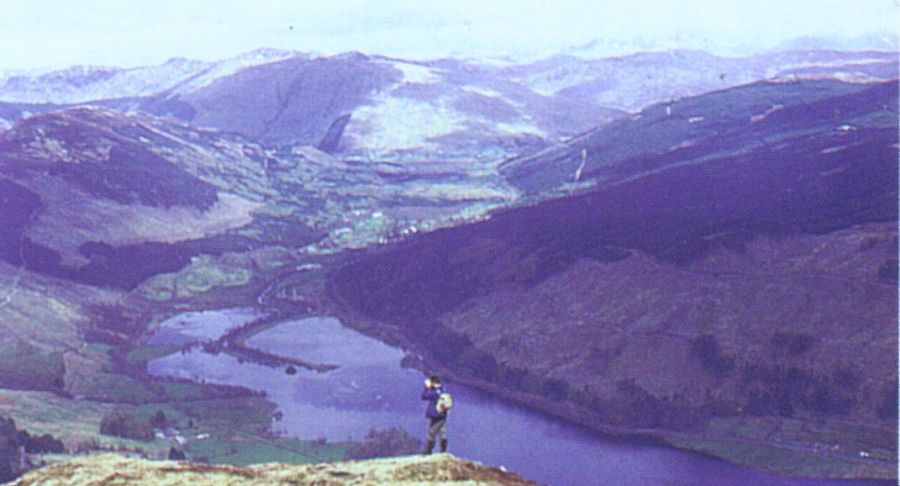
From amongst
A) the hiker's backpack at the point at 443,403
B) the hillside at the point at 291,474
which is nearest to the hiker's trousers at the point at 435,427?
the hiker's backpack at the point at 443,403

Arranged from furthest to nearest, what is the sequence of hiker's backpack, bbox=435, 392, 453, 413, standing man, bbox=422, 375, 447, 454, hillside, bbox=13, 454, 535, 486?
standing man, bbox=422, 375, 447, 454
hiker's backpack, bbox=435, 392, 453, 413
hillside, bbox=13, 454, 535, 486

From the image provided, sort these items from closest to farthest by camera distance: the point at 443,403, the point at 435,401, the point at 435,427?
the point at 443,403 → the point at 435,401 → the point at 435,427

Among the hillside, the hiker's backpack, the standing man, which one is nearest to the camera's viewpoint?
the hillside

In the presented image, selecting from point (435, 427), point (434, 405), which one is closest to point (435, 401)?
point (434, 405)

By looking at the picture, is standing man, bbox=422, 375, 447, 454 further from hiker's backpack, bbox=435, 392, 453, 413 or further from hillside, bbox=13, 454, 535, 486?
hillside, bbox=13, 454, 535, 486

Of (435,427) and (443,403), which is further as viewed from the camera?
(435,427)

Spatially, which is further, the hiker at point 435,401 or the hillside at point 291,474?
the hiker at point 435,401

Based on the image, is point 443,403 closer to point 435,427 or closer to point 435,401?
point 435,401

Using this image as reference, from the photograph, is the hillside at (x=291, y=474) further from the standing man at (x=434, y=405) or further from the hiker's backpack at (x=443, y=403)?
the hiker's backpack at (x=443, y=403)

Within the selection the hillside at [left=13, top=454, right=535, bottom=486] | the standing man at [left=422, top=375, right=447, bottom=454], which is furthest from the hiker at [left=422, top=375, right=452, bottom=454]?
the hillside at [left=13, top=454, right=535, bottom=486]
